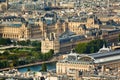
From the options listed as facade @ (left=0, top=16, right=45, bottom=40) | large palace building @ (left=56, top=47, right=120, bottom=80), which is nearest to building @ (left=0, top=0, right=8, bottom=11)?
facade @ (left=0, top=16, right=45, bottom=40)

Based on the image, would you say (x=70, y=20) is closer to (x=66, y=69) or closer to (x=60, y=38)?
(x=60, y=38)

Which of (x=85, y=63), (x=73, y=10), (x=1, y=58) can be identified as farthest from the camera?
(x=73, y=10)

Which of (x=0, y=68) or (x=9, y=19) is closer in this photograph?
(x=0, y=68)

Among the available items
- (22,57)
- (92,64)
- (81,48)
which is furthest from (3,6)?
(92,64)

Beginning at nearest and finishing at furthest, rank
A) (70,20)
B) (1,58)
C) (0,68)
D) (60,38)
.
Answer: (0,68) → (1,58) → (60,38) → (70,20)

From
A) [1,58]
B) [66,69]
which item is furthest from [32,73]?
[1,58]

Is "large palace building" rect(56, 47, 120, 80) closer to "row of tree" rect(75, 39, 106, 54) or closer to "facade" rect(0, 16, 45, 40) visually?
"row of tree" rect(75, 39, 106, 54)
